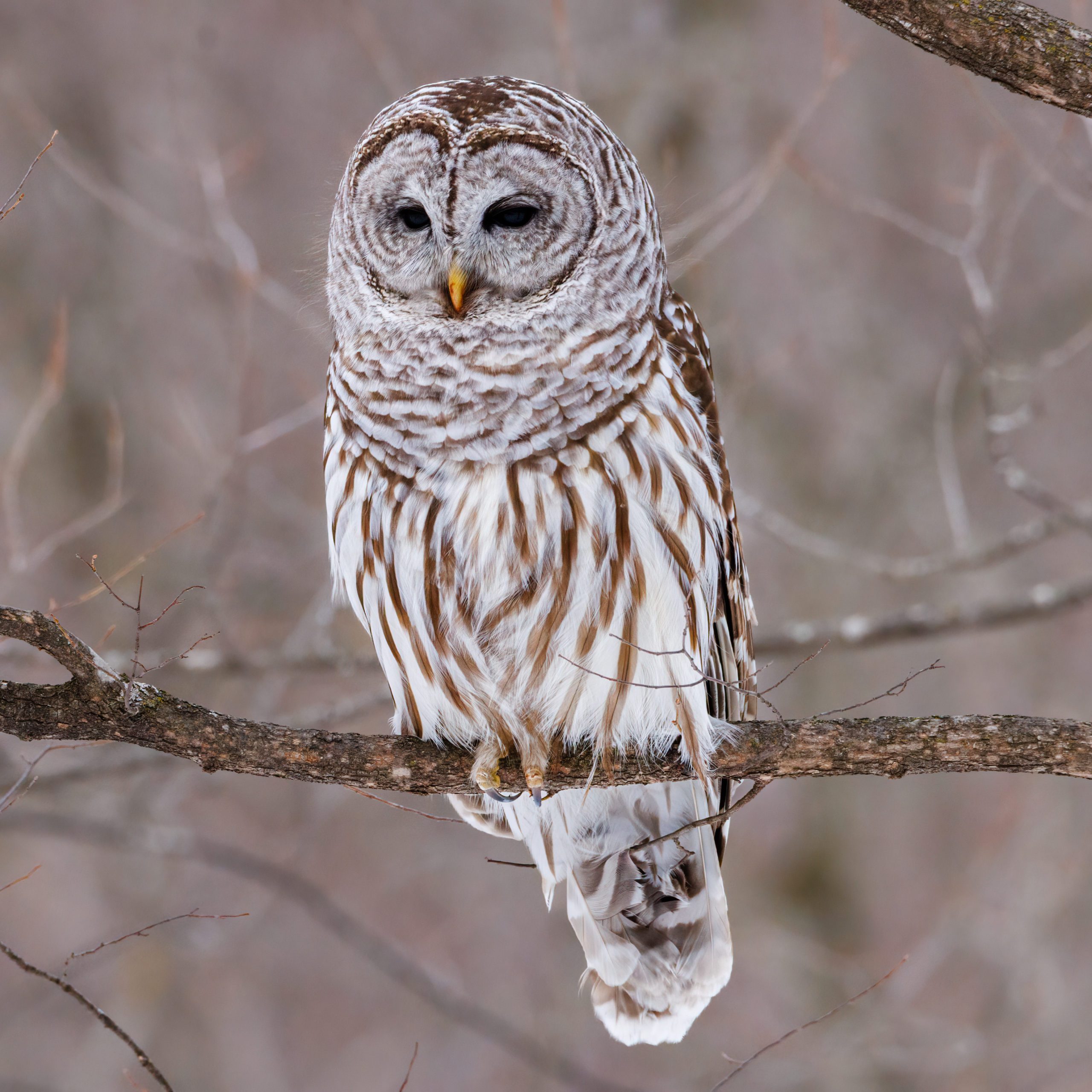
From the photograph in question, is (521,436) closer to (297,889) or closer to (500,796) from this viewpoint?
(500,796)

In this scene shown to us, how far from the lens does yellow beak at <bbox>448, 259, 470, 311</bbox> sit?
11.3ft

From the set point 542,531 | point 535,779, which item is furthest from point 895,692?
point 535,779

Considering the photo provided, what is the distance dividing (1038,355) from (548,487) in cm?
573

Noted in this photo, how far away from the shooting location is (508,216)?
3525 mm

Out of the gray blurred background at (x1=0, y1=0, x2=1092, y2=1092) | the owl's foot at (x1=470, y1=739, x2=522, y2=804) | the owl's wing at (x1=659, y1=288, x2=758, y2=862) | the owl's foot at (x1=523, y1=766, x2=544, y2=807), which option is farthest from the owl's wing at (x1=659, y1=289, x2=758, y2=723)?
the gray blurred background at (x1=0, y1=0, x2=1092, y2=1092)

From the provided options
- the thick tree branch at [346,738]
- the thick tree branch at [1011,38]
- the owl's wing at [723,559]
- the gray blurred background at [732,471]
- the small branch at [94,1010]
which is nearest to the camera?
the small branch at [94,1010]

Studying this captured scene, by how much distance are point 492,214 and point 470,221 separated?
0.09m

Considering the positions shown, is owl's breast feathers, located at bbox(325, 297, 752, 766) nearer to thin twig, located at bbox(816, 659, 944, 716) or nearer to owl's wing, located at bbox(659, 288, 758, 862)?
owl's wing, located at bbox(659, 288, 758, 862)

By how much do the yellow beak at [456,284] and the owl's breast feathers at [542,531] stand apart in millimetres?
162

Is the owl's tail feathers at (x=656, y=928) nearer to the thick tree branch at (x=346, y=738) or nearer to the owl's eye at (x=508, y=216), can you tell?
the thick tree branch at (x=346, y=738)

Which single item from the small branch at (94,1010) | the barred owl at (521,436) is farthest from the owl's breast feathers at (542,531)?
the small branch at (94,1010)

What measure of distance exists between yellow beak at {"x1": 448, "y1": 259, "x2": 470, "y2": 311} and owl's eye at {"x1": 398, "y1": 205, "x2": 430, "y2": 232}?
0.18m

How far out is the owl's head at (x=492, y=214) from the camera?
136 inches

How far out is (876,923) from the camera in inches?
338
